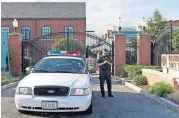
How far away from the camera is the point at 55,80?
30.0 feet

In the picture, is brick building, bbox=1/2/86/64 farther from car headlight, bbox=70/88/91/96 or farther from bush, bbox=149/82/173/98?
car headlight, bbox=70/88/91/96

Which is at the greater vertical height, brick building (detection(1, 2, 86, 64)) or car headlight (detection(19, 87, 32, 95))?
brick building (detection(1, 2, 86, 64))

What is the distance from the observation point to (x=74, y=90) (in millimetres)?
8898

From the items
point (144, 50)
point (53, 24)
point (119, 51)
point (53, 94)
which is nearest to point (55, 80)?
point (53, 94)

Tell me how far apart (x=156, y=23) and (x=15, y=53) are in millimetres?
24614

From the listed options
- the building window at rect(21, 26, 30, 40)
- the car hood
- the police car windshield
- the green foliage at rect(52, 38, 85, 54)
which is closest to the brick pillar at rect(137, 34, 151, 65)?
the green foliage at rect(52, 38, 85, 54)

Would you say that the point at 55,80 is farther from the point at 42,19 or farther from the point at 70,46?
the point at 42,19

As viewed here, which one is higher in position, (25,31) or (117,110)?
(25,31)

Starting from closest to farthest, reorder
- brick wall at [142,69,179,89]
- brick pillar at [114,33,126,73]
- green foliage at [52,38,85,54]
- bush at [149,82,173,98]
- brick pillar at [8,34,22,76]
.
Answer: bush at [149,82,173,98] < brick wall at [142,69,179,89] < brick pillar at [8,34,22,76] < brick pillar at [114,33,126,73] < green foliage at [52,38,85,54]

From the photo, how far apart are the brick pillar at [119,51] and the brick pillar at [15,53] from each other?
6525 millimetres

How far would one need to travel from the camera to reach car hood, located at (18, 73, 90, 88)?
29.3ft

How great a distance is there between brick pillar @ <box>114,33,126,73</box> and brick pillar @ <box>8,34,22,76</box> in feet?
21.4

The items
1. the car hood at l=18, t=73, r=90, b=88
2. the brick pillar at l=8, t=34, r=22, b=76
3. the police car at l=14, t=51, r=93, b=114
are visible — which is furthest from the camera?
the brick pillar at l=8, t=34, r=22, b=76

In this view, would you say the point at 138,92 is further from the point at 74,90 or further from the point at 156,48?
the point at 156,48
